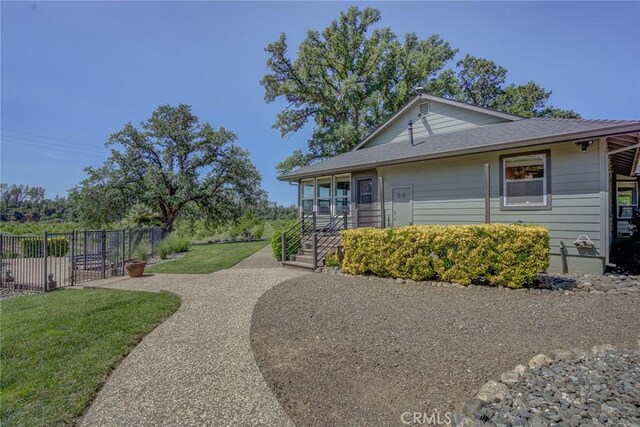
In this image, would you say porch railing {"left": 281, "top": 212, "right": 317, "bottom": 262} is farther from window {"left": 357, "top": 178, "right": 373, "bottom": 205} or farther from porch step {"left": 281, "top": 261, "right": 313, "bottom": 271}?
window {"left": 357, "top": 178, "right": 373, "bottom": 205}

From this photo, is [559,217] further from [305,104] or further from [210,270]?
[305,104]

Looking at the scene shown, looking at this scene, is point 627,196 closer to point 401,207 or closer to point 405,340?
point 401,207

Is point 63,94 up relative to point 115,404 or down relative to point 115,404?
up

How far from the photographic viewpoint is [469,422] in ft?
7.61

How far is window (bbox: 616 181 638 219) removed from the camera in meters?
16.0

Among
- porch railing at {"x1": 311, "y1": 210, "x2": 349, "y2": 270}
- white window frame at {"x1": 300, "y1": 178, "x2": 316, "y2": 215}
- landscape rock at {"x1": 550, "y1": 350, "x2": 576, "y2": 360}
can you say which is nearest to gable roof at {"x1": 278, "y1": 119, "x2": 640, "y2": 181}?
white window frame at {"x1": 300, "y1": 178, "x2": 316, "y2": 215}

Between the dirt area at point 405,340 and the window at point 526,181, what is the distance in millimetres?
3064

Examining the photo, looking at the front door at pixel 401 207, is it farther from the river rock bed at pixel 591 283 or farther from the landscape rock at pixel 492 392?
the landscape rock at pixel 492 392

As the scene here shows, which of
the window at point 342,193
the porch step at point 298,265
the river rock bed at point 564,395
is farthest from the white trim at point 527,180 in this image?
the porch step at point 298,265

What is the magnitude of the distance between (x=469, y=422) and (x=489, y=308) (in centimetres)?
310

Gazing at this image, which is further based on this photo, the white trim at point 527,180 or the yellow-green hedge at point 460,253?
the white trim at point 527,180

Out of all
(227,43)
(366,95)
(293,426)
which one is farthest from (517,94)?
(293,426)

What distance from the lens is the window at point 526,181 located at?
771 centimetres

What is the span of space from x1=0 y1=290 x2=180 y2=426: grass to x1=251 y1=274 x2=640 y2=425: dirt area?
1.75 m
